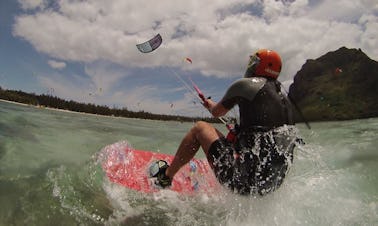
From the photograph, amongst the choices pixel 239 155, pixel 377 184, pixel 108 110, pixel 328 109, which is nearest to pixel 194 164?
pixel 239 155

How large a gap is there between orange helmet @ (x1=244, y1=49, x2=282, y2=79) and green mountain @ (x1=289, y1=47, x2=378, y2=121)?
299 ft

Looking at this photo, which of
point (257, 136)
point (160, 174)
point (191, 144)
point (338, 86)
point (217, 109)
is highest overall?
point (338, 86)

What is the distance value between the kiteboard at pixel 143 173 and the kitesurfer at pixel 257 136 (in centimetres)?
88

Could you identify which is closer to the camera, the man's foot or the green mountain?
the man's foot

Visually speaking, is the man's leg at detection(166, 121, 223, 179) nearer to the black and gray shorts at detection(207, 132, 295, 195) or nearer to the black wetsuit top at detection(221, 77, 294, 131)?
the black and gray shorts at detection(207, 132, 295, 195)

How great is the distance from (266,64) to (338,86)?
110m

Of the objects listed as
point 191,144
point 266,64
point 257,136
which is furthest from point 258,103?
point 191,144

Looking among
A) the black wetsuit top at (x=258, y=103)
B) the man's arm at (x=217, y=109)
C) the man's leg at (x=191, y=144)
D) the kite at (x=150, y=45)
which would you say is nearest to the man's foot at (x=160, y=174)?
the man's leg at (x=191, y=144)

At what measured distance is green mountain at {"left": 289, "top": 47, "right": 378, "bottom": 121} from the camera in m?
91.7

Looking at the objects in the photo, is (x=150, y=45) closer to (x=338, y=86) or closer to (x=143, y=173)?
(x=143, y=173)

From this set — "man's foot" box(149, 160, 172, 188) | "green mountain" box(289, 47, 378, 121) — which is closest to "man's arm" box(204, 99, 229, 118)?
"man's foot" box(149, 160, 172, 188)

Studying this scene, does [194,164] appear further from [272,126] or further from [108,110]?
[108,110]

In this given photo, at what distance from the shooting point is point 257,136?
4.25m

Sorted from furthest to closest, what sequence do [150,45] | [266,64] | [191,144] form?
[150,45] < [191,144] < [266,64]
